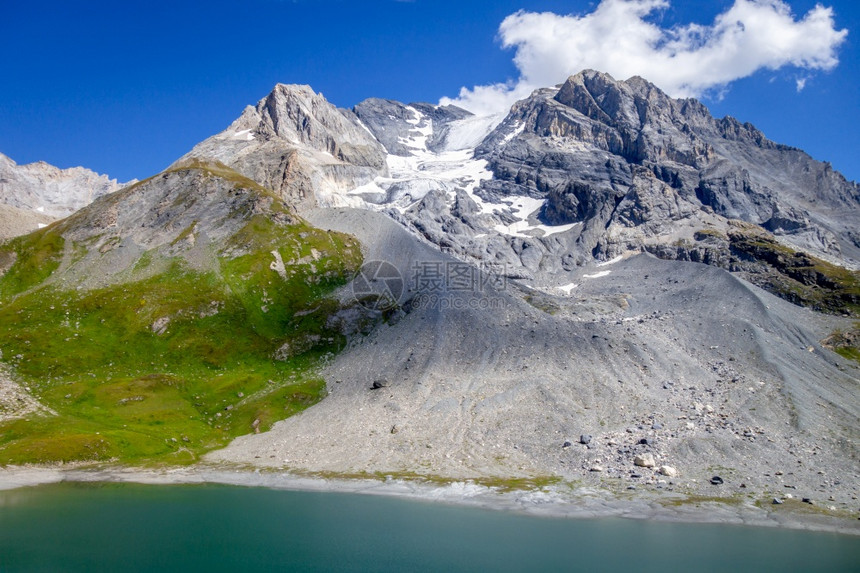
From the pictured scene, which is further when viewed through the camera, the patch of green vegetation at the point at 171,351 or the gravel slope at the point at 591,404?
the patch of green vegetation at the point at 171,351

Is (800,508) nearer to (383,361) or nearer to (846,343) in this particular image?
(383,361)

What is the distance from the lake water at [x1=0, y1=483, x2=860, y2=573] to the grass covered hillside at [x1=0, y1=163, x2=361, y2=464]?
2402 centimetres

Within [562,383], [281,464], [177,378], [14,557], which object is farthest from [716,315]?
[14,557]

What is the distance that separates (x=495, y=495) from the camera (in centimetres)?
6656

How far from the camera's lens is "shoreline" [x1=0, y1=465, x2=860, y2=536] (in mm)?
58531

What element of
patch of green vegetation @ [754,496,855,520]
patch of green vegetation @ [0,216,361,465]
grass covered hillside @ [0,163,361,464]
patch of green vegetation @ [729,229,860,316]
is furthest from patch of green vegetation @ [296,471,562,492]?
patch of green vegetation @ [729,229,860,316]

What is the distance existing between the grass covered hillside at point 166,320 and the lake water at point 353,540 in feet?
78.8

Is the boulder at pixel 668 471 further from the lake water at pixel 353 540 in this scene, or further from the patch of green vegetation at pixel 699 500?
the lake water at pixel 353 540

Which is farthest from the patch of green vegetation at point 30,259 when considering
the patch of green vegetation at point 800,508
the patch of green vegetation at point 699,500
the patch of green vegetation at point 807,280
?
the patch of green vegetation at point 807,280

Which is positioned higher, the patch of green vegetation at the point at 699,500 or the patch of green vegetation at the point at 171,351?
the patch of green vegetation at the point at 171,351

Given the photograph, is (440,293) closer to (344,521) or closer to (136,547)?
(344,521)

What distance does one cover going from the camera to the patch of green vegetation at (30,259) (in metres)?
123

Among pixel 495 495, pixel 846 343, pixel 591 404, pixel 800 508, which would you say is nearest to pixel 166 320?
pixel 495 495

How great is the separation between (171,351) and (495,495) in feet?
248
